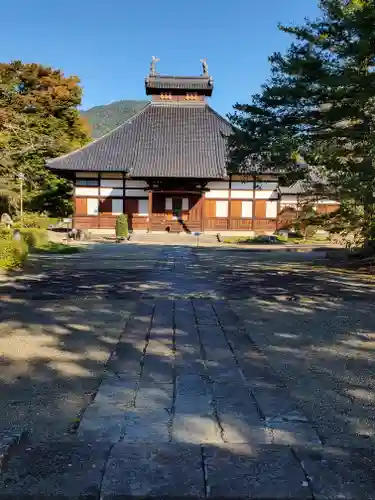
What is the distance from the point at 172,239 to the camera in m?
23.0

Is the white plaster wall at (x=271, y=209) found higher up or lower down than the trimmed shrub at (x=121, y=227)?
higher up

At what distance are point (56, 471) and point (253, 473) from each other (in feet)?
3.36

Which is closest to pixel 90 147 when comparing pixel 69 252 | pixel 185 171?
pixel 185 171

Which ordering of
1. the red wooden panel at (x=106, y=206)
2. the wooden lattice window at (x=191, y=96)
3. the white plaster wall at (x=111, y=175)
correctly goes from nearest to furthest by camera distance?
the white plaster wall at (x=111, y=175), the red wooden panel at (x=106, y=206), the wooden lattice window at (x=191, y=96)

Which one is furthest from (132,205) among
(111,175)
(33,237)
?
(33,237)


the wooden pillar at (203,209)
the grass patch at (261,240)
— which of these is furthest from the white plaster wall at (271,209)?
the wooden pillar at (203,209)

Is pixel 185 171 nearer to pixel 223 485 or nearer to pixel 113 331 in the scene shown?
pixel 113 331

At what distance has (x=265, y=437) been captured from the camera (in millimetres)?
2516

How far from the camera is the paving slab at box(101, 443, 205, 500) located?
6.49 ft

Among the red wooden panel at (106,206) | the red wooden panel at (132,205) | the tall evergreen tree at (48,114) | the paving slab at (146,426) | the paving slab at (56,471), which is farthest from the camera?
the tall evergreen tree at (48,114)

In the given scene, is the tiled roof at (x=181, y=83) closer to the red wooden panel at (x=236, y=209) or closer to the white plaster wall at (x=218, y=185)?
the white plaster wall at (x=218, y=185)

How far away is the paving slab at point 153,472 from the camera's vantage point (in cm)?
198

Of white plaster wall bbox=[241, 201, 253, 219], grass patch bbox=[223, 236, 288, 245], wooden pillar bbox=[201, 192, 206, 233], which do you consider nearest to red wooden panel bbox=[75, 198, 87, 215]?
wooden pillar bbox=[201, 192, 206, 233]

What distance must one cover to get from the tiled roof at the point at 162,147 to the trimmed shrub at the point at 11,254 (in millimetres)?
14608
